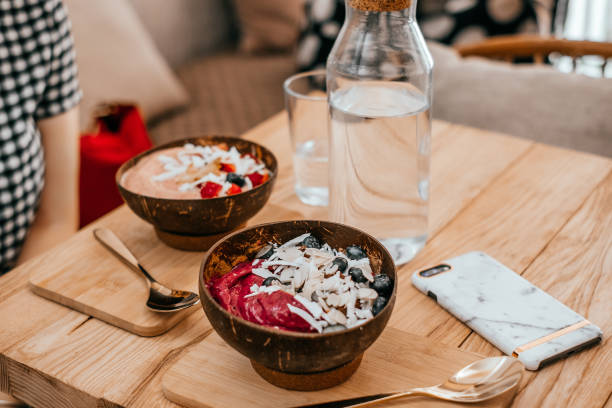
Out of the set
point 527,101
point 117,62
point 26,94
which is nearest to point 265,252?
point 26,94

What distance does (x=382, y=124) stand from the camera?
0.82 m

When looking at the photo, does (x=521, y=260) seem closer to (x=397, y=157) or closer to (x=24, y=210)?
(x=397, y=157)

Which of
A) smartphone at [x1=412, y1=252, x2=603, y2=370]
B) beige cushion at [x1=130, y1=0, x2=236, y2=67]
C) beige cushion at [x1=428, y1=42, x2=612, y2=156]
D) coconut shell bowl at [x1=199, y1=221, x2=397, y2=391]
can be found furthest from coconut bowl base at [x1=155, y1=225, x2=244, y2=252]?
beige cushion at [x1=130, y1=0, x2=236, y2=67]

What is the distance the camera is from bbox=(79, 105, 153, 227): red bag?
147 centimetres

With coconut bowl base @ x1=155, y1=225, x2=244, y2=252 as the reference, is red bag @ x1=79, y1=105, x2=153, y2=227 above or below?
below

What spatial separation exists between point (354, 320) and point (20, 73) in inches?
35.0

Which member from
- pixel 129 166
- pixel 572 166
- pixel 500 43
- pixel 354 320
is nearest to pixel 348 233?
pixel 354 320

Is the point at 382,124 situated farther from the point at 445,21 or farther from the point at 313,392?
the point at 445,21

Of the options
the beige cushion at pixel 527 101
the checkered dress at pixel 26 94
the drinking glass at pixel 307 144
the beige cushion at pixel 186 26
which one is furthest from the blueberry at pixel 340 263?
the beige cushion at pixel 186 26

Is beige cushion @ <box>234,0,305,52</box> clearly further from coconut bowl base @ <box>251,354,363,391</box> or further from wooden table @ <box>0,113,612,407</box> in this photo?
coconut bowl base @ <box>251,354,363,391</box>

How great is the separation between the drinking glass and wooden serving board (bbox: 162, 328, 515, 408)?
373 millimetres

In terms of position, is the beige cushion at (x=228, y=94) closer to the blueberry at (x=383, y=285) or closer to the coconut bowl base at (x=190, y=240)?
the coconut bowl base at (x=190, y=240)

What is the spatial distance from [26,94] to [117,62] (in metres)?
0.83

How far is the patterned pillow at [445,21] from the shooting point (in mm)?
2115
